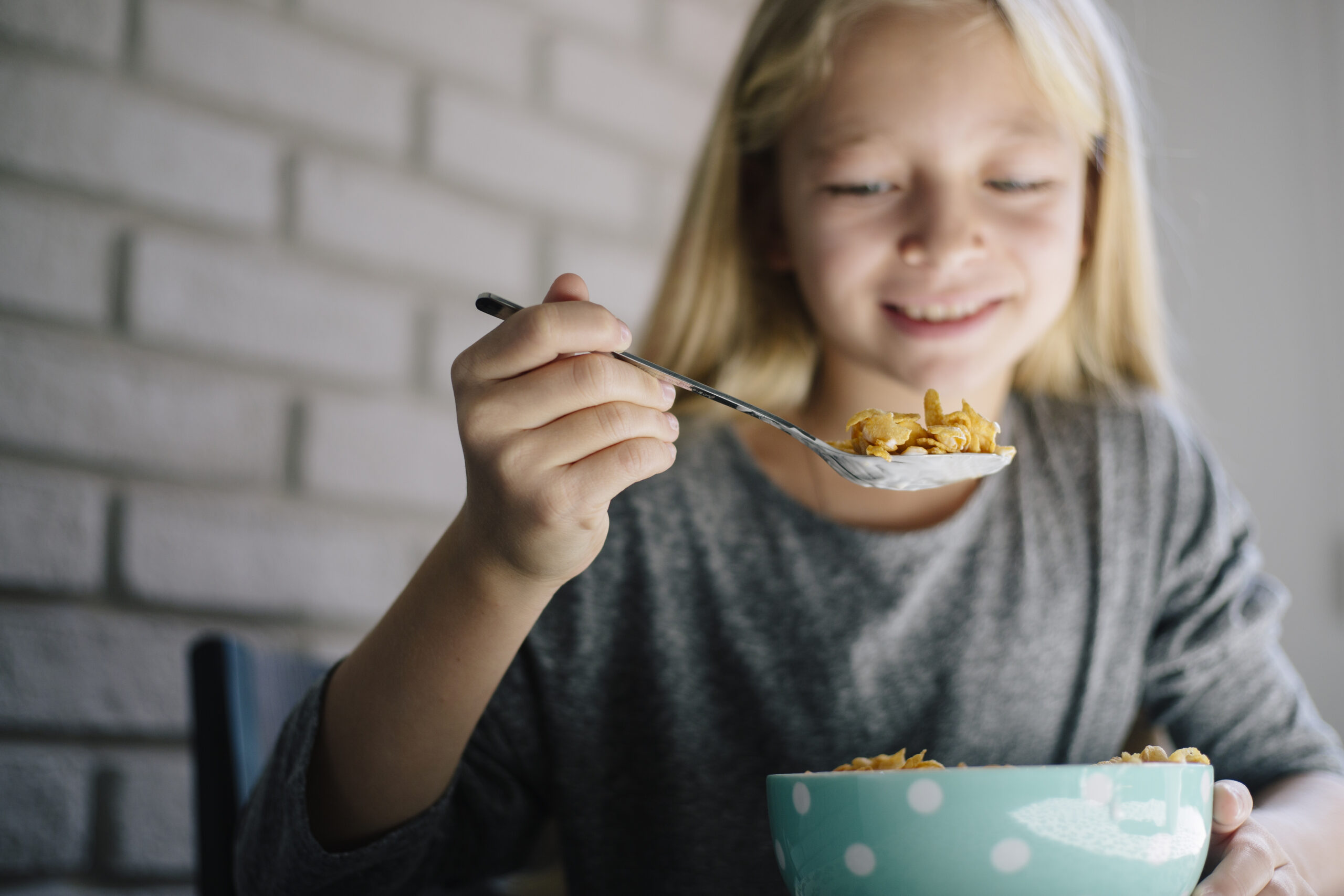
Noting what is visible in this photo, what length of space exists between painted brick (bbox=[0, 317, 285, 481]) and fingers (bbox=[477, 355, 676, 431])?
610mm

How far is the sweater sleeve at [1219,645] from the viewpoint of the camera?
2.54 ft

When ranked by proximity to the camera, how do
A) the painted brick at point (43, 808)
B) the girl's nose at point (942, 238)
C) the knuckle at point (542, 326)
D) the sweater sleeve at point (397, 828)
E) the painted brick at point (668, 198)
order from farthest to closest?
the painted brick at point (668, 198), the painted brick at point (43, 808), the girl's nose at point (942, 238), the sweater sleeve at point (397, 828), the knuckle at point (542, 326)

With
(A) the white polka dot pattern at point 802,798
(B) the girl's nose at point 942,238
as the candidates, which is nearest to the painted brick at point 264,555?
(B) the girl's nose at point 942,238

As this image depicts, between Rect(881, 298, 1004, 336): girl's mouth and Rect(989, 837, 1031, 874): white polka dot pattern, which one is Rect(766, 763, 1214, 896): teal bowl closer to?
Rect(989, 837, 1031, 874): white polka dot pattern

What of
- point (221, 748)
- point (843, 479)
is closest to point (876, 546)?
point (843, 479)

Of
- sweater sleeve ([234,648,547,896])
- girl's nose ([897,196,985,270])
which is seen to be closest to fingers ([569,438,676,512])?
sweater sleeve ([234,648,547,896])

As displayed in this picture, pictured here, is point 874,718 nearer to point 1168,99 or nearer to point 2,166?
point 2,166

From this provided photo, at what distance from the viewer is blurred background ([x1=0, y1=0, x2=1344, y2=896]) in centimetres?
93

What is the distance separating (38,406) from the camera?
3.05 feet

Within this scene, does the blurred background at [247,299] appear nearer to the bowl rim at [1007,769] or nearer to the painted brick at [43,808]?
the painted brick at [43,808]

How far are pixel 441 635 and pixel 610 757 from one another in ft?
0.97

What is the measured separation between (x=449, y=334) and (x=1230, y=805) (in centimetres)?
97

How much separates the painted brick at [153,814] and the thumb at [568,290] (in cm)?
69

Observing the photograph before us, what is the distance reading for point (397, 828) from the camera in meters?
0.63
